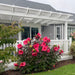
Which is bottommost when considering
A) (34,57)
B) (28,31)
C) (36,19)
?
(34,57)

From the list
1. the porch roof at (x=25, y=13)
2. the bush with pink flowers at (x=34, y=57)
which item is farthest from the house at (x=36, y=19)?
the bush with pink flowers at (x=34, y=57)

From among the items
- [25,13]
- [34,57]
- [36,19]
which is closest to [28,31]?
[36,19]

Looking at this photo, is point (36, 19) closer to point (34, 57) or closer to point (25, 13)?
point (25, 13)

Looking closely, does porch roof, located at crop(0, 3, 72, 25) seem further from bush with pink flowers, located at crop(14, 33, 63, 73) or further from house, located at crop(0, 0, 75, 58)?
bush with pink flowers, located at crop(14, 33, 63, 73)

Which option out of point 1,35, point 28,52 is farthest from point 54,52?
point 1,35

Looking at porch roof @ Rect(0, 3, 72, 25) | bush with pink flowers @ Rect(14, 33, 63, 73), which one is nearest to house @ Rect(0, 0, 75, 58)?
porch roof @ Rect(0, 3, 72, 25)

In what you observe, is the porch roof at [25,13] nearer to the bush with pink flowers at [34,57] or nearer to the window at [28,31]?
the bush with pink flowers at [34,57]

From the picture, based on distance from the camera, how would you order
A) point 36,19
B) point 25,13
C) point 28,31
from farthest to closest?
point 28,31 → point 36,19 → point 25,13

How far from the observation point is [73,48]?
539cm

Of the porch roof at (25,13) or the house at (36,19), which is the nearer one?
the porch roof at (25,13)

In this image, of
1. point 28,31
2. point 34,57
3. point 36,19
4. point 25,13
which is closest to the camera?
point 34,57

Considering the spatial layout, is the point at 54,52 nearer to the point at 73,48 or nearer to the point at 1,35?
the point at 73,48

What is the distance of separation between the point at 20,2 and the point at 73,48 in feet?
29.1

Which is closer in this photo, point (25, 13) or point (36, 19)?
point (25, 13)
